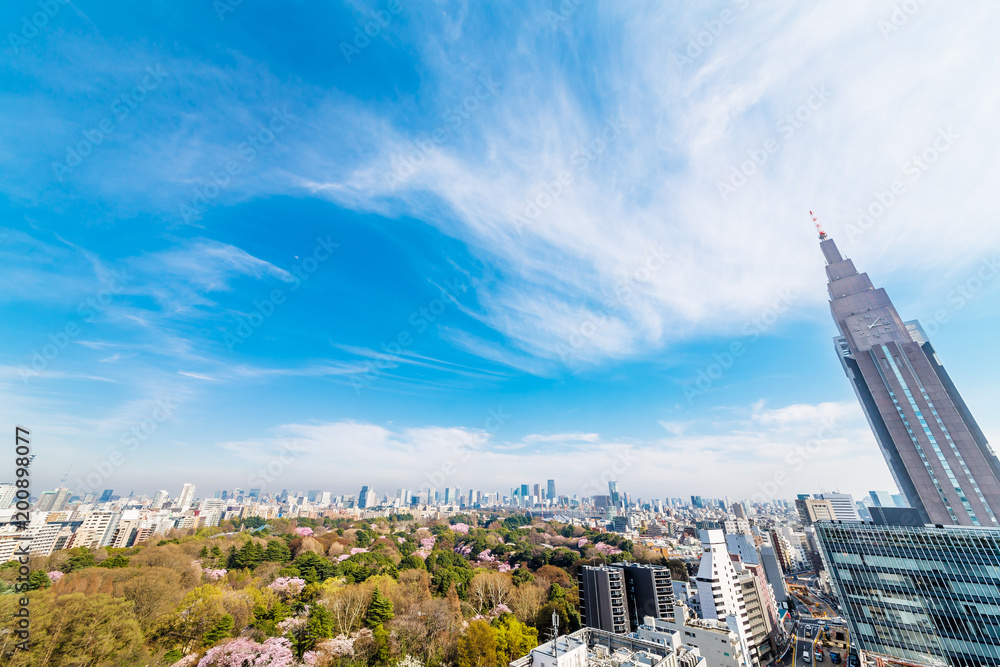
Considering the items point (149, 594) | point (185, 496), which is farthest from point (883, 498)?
point (185, 496)

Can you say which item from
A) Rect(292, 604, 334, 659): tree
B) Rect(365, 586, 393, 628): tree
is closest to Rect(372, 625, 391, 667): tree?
Rect(365, 586, 393, 628): tree

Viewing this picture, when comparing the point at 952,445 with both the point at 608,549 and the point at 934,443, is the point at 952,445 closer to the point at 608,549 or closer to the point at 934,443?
the point at 934,443

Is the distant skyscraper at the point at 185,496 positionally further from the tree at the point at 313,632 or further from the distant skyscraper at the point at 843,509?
the distant skyscraper at the point at 843,509

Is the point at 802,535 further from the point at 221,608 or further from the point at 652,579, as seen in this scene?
the point at 221,608

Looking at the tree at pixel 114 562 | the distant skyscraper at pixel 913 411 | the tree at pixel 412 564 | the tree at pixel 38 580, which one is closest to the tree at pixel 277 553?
the tree at pixel 114 562

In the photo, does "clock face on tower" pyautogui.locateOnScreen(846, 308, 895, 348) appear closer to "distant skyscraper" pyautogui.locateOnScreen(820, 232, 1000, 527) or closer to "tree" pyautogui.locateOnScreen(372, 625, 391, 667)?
"distant skyscraper" pyautogui.locateOnScreen(820, 232, 1000, 527)

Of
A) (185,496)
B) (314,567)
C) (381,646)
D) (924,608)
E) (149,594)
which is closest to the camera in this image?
(381,646)
